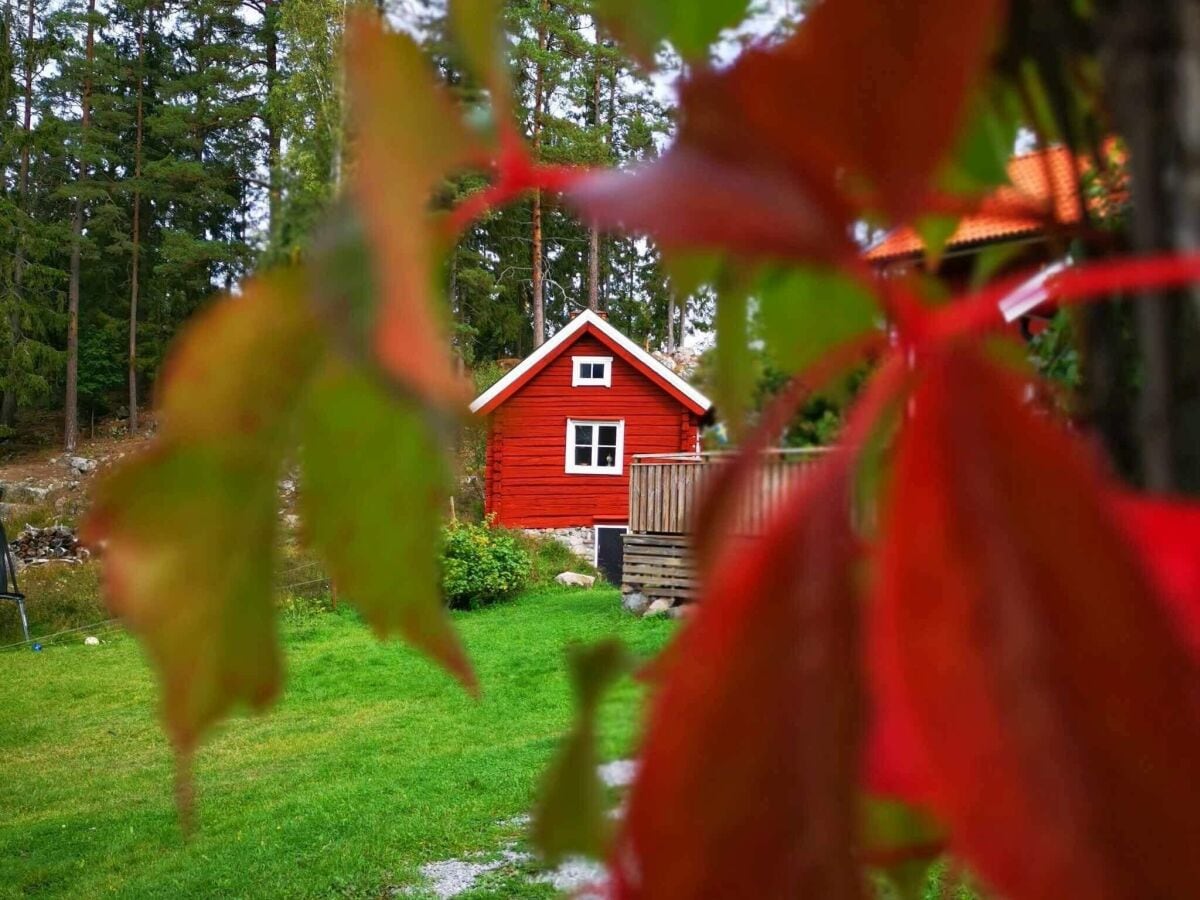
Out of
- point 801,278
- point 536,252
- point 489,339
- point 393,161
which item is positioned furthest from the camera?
point 489,339

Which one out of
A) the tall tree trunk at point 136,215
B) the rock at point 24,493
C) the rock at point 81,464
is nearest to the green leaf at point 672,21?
the rock at point 24,493

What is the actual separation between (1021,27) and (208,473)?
0.14 metres

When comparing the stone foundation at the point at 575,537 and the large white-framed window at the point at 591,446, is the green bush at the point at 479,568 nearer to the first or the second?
the stone foundation at the point at 575,537

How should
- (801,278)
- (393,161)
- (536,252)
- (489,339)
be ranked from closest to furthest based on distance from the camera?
(393,161), (801,278), (536,252), (489,339)

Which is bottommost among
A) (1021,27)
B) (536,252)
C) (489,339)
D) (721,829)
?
(721,829)

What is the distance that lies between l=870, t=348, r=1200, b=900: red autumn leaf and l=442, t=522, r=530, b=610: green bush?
6321mm

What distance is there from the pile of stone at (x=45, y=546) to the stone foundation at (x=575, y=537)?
3.61m

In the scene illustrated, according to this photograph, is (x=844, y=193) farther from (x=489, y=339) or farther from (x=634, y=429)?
(x=489, y=339)

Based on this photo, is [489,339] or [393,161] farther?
[489,339]

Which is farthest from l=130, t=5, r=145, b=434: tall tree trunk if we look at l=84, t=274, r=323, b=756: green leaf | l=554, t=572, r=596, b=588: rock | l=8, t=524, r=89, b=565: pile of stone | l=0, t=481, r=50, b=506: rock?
l=84, t=274, r=323, b=756: green leaf

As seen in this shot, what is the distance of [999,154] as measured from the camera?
0.56 feet

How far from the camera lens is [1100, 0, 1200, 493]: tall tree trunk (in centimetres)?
12

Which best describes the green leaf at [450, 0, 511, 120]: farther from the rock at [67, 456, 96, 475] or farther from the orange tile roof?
the rock at [67, 456, 96, 475]


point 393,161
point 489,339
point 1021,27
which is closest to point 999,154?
point 1021,27
